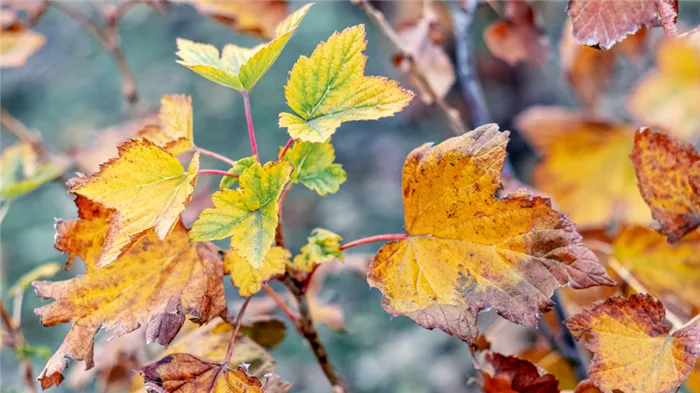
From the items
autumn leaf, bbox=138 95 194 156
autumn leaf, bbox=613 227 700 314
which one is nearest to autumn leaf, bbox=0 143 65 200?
autumn leaf, bbox=138 95 194 156

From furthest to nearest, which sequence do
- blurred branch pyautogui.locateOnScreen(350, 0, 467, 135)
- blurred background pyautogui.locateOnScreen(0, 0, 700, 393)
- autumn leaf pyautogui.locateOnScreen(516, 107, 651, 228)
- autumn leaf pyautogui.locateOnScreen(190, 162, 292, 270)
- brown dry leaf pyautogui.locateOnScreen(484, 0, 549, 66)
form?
blurred background pyautogui.locateOnScreen(0, 0, 700, 393), autumn leaf pyautogui.locateOnScreen(516, 107, 651, 228), brown dry leaf pyautogui.locateOnScreen(484, 0, 549, 66), blurred branch pyautogui.locateOnScreen(350, 0, 467, 135), autumn leaf pyautogui.locateOnScreen(190, 162, 292, 270)

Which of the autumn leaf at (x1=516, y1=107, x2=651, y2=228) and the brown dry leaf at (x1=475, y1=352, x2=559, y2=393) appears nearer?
the brown dry leaf at (x1=475, y1=352, x2=559, y2=393)

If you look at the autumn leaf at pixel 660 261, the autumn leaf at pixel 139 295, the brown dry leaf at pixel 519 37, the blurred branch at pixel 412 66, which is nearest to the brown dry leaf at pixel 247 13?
the blurred branch at pixel 412 66

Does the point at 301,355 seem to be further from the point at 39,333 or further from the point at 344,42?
the point at 344,42

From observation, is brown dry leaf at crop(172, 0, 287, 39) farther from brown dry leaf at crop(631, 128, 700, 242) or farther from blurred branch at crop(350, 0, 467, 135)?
brown dry leaf at crop(631, 128, 700, 242)

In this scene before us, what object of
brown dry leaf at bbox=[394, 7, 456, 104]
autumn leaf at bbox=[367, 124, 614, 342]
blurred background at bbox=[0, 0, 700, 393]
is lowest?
blurred background at bbox=[0, 0, 700, 393]

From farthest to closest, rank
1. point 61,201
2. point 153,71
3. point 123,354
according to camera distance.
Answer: point 153,71 → point 61,201 → point 123,354

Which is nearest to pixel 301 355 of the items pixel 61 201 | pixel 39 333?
pixel 39 333
